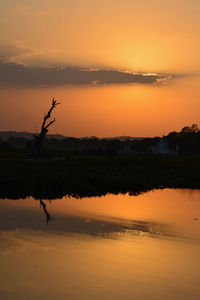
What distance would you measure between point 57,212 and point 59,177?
16.1 m

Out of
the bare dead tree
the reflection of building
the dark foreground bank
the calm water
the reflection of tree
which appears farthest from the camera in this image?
the reflection of building

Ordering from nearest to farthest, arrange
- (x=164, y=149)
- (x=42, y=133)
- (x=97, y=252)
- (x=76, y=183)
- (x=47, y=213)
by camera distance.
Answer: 1. (x=97, y=252)
2. (x=47, y=213)
3. (x=76, y=183)
4. (x=42, y=133)
5. (x=164, y=149)

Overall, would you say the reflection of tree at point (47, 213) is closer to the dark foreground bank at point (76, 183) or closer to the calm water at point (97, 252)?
the calm water at point (97, 252)

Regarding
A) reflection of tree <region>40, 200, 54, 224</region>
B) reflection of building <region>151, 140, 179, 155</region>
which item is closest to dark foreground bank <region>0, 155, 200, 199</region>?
reflection of tree <region>40, 200, 54, 224</region>

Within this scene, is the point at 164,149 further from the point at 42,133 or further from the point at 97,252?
the point at 97,252

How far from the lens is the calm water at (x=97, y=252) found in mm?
12078

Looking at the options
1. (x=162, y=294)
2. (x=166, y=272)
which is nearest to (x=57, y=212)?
(x=166, y=272)

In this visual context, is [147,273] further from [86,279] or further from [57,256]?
[57,256]

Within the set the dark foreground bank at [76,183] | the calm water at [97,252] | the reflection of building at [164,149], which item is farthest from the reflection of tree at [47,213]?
the reflection of building at [164,149]

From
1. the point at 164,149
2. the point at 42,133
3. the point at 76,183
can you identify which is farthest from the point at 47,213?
the point at 164,149

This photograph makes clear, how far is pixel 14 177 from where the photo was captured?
1561 inches

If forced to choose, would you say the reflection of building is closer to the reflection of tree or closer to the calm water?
the reflection of tree

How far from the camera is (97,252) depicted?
52.9ft

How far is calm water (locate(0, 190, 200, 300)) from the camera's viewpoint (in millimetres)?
12078
